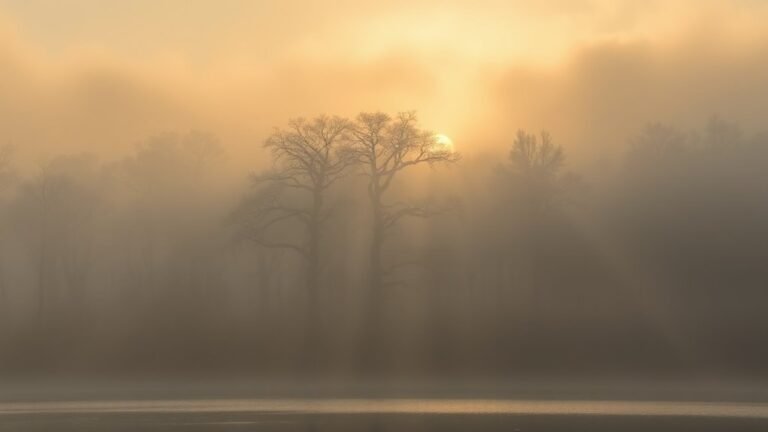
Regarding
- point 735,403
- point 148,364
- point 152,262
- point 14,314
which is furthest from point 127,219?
point 735,403

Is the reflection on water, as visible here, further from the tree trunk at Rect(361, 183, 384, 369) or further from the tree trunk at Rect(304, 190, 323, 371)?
the tree trunk at Rect(304, 190, 323, 371)

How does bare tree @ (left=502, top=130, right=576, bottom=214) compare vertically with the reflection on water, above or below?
above

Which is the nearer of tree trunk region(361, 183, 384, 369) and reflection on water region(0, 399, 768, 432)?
reflection on water region(0, 399, 768, 432)

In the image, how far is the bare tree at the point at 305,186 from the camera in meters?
46.7

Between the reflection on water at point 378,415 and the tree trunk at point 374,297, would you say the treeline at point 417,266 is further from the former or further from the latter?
the reflection on water at point 378,415

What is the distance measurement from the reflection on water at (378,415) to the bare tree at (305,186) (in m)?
18.1

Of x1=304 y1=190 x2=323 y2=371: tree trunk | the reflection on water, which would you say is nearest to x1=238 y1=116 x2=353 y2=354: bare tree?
x1=304 y1=190 x2=323 y2=371: tree trunk

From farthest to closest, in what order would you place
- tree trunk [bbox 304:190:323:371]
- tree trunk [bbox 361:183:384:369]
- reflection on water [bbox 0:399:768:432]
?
1. tree trunk [bbox 304:190:323:371]
2. tree trunk [bbox 361:183:384:369]
3. reflection on water [bbox 0:399:768:432]

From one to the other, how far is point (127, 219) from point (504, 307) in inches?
1125

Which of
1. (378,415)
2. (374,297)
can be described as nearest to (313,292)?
(374,297)

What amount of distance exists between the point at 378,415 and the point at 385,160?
24.9 meters

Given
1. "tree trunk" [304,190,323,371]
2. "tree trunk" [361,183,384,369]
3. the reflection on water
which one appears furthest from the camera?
"tree trunk" [304,190,323,371]

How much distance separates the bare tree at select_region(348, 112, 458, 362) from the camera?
155 ft

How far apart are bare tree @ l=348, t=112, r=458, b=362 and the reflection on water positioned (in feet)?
61.3
